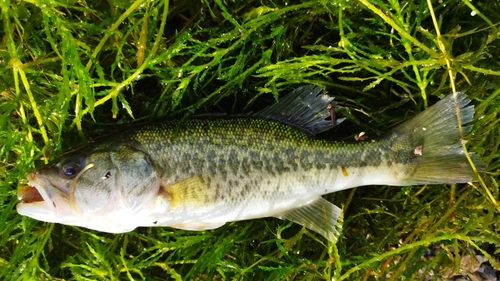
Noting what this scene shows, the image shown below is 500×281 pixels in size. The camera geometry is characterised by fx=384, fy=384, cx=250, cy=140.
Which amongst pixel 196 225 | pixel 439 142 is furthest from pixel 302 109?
pixel 196 225

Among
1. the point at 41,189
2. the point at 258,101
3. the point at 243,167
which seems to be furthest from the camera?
the point at 258,101

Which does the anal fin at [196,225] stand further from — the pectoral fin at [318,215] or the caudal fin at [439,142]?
the caudal fin at [439,142]

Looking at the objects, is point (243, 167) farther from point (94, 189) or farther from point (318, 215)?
point (94, 189)

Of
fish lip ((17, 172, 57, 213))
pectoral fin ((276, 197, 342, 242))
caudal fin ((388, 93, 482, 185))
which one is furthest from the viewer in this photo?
pectoral fin ((276, 197, 342, 242))

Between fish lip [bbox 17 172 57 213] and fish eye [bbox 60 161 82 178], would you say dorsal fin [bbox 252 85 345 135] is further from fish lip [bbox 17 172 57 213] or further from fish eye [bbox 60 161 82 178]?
fish lip [bbox 17 172 57 213]

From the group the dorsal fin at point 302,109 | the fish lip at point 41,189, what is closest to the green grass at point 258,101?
the dorsal fin at point 302,109

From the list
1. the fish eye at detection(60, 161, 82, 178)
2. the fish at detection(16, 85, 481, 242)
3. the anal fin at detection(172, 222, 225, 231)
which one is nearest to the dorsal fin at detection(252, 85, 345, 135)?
the fish at detection(16, 85, 481, 242)
